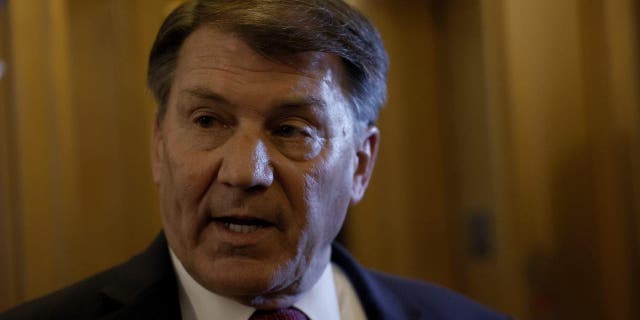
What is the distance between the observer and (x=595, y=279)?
167 centimetres

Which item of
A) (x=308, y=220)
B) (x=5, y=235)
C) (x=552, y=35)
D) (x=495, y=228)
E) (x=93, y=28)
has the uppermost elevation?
(x=93, y=28)

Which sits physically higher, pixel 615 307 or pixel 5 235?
pixel 5 235

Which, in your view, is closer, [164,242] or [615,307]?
[164,242]

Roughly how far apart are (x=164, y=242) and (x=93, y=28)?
577 mm

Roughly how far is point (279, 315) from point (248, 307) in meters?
0.06

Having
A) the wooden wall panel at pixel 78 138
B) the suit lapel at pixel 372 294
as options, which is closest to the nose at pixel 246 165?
the suit lapel at pixel 372 294

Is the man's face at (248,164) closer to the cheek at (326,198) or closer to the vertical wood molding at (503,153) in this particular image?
the cheek at (326,198)

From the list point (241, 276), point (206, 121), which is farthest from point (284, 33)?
point (241, 276)

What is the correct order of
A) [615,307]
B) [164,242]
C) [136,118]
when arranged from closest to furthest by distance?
[164,242] → [136,118] → [615,307]

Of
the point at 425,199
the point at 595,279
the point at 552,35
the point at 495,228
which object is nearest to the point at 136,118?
the point at 425,199

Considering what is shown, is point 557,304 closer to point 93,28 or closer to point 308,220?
point 308,220

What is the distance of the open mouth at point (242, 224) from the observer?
106 cm

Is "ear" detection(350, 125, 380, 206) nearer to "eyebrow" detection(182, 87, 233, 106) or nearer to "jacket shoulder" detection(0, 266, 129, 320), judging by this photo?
"eyebrow" detection(182, 87, 233, 106)

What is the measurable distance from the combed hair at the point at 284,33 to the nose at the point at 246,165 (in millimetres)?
154
